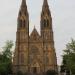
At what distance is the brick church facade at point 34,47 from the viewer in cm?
10275

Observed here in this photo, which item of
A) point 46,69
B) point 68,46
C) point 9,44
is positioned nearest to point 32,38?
point 46,69

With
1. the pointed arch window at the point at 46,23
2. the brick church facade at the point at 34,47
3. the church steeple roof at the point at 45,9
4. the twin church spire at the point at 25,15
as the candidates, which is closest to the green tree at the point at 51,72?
the brick church facade at the point at 34,47

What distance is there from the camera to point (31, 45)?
105m

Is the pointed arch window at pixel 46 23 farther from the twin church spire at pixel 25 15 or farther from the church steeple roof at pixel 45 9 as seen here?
the church steeple roof at pixel 45 9

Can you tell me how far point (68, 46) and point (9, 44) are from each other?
20.0m

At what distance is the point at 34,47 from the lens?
104812mm

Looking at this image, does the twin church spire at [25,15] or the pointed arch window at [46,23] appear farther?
the twin church spire at [25,15]

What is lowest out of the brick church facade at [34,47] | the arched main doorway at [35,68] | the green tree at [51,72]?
the green tree at [51,72]

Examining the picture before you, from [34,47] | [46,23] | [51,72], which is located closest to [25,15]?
[46,23]

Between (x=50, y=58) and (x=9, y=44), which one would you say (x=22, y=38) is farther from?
(x=9, y=44)

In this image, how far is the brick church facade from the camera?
337 ft

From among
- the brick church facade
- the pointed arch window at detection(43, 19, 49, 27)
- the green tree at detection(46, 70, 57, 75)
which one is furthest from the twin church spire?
the green tree at detection(46, 70, 57, 75)

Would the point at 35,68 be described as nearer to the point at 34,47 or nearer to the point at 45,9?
the point at 34,47

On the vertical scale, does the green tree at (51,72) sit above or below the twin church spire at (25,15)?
below
